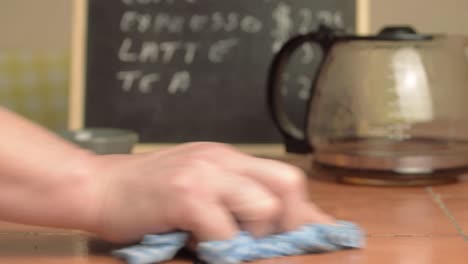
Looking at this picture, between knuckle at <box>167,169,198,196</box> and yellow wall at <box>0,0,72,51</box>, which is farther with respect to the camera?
yellow wall at <box>0,0,72,51</box>

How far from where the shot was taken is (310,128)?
0.93m

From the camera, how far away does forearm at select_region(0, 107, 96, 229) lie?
1.53 ft

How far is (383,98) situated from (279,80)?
137mm

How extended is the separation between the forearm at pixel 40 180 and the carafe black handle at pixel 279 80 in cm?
48

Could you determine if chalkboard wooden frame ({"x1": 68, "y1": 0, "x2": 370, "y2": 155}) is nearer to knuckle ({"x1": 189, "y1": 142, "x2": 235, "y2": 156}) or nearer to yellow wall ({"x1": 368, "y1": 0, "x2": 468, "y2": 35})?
yellow wall ({"x1": 368, "y1": 0, "x2": 468, "y2": 35})

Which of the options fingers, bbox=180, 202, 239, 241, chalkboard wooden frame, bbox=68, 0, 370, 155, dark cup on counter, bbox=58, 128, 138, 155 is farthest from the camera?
chalkboard wooden frame, bbox=68, 0, 370, 155

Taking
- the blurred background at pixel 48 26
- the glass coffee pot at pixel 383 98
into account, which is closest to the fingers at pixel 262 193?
the glass coffee pot at pixel 383 98

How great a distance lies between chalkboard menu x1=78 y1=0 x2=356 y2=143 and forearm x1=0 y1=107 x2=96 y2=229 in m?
0.59

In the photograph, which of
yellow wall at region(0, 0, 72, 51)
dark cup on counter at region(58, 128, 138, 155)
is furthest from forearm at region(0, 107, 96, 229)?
yellow wall at region(0, 0, 72, 51)

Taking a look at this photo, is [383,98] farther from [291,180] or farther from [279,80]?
[291,180]

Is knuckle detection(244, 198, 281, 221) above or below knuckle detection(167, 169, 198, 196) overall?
below

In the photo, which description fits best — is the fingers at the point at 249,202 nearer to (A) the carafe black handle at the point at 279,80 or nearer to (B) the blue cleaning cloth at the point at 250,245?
(B) the blue cleaning cloth at the point at 250,245

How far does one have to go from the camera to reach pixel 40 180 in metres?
0.46

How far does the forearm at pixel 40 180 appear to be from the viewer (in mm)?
465
